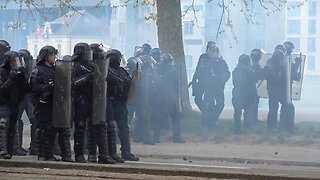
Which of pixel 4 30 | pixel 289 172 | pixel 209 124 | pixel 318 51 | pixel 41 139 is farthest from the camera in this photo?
pixel 4 30

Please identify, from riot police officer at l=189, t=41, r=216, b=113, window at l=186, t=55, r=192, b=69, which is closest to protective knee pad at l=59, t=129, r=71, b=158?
riot police officer at l=189, t=41, r=216, b=113

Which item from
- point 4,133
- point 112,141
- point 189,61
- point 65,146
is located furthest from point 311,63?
point 4,133

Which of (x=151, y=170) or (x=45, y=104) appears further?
(x=45, y=104)

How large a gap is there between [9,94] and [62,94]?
891 millimetres

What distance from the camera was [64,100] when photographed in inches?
403

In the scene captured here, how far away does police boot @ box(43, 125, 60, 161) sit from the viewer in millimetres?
10411

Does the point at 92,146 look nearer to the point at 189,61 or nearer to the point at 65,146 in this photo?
the point at 65,146

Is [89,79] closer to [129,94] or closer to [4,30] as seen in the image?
[129,94]

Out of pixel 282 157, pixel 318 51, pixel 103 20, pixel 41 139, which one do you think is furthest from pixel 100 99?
pixel 103 20

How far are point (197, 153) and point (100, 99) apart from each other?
3003 millimetres

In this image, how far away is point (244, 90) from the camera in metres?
14.9

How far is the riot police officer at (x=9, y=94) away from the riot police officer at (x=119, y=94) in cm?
117

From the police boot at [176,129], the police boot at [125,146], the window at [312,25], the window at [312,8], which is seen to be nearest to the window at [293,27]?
the window at [312,25]

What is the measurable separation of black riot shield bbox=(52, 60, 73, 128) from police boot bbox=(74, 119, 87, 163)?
0.22 meters
